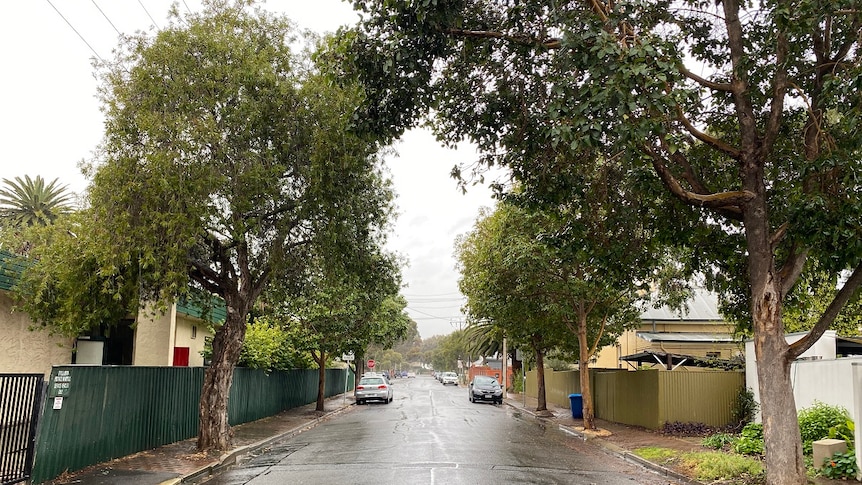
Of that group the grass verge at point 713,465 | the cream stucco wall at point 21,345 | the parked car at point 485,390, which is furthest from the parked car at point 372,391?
the grass verge at point 713,465

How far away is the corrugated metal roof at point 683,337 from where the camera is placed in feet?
97.4

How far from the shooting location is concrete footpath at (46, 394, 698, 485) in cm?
1084

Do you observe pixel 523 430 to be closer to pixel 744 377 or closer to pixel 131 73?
pixel 744 377

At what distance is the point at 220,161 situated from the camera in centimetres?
1244

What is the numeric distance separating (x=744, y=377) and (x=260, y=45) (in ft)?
52.0

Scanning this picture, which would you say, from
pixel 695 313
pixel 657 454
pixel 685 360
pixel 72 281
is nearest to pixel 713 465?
pixel 657 454

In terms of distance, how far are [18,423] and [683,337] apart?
27.5 m

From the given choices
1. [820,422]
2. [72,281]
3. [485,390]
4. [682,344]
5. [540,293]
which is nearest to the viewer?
[820,422]

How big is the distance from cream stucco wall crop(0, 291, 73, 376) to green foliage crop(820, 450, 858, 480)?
16379 mm

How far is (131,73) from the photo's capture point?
12.5 metres

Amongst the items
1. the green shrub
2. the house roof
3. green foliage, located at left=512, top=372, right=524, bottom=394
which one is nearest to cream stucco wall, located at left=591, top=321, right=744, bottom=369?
the house roof

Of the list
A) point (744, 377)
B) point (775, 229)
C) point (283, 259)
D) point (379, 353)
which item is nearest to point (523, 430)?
point (744, 377)

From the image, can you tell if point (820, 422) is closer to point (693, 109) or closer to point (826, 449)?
point (826, 449)

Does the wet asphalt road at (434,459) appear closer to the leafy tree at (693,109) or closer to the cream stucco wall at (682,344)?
the leafy tree at (693,109)
